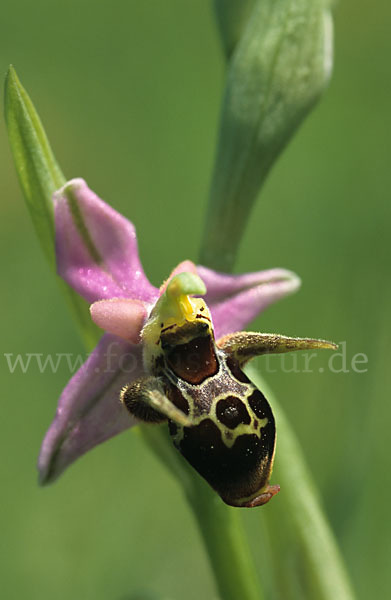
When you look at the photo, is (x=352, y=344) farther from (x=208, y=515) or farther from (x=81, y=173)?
(x=81, y=173)

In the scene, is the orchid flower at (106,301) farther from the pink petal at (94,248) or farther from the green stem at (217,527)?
the green stem at (217,527)

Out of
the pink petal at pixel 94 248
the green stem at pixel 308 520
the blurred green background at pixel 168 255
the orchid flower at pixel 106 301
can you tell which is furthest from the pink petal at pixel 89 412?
the blurred green background at pixel 168 255

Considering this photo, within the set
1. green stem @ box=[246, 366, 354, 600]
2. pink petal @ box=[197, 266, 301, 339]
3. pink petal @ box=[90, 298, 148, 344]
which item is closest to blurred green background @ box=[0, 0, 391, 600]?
green stem @ box=[246, 366, 354, 600]

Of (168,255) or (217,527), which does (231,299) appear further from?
(168,255)

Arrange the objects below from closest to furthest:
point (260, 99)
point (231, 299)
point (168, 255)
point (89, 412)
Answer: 1. point (89, 412)
2. point (231, 299)
3. point (260, 99)
4. point (168, 255)

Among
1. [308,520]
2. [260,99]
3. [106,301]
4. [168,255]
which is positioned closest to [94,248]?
[106,301]

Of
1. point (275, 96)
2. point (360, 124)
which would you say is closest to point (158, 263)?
point (360, 124)

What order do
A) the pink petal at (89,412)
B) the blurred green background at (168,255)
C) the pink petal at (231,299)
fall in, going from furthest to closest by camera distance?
the blurred green background at (168,255) < the pink petal at (231,299) < the pink petal at (89,412)
